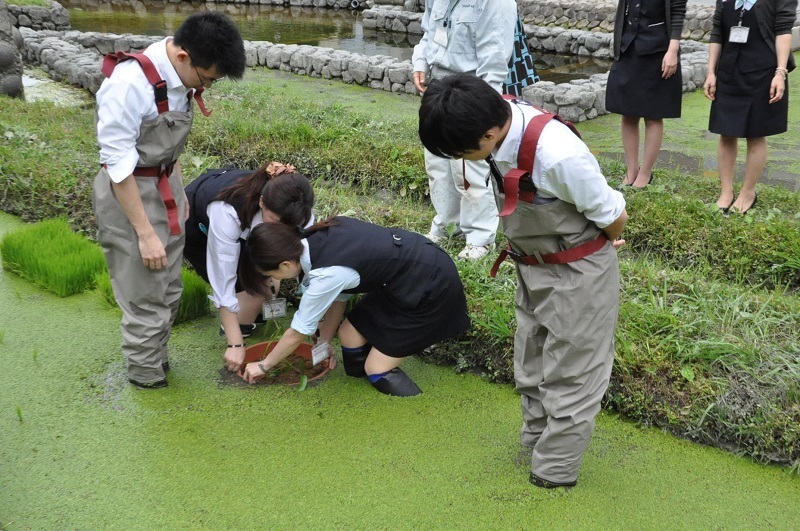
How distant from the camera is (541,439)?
7.29 feet

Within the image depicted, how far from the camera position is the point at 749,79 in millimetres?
4098

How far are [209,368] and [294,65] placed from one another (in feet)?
21.1

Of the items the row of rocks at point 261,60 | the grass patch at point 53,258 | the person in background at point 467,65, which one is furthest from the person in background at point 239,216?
the row of rocks at point 261,60

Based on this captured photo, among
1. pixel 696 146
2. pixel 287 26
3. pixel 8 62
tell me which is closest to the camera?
pixel 696 146

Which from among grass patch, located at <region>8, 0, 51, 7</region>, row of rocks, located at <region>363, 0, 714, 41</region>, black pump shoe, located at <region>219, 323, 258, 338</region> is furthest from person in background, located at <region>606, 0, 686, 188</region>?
grass patch, located at <region>8, 0, 51, 7</region>

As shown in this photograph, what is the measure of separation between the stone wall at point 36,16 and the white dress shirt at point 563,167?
34.7 ft

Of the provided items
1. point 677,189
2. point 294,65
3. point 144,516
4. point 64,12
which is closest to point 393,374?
point 144,516

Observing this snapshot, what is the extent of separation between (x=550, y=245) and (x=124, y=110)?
1319mm

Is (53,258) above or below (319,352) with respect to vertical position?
above

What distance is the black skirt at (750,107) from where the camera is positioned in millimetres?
4078

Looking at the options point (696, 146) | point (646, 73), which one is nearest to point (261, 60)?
point (696, 146)

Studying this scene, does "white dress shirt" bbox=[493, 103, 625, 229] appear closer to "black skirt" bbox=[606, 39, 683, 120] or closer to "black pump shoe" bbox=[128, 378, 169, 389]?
"black pump shoe" bbox=[128, 378, 169, 389]

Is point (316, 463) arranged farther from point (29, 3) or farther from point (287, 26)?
point (287, 26)

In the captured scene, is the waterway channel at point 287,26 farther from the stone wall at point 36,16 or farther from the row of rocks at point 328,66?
the row of rocks at point 328,66
